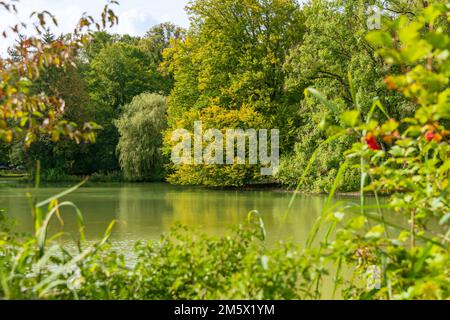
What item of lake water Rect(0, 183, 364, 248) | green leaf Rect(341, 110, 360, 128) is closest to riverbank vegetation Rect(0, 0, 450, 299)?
green leaf Rect(341, 110, 360, 128)

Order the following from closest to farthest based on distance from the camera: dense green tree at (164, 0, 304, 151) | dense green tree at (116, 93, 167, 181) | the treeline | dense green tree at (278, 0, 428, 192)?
dense green tree at (278, 0, 428, 192) → the treeline → dense green tree at (164, 0, 304, 151) → dense green tree at (116, 93, 167, 181)

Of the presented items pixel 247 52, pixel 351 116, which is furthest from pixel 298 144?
pixel 351 116

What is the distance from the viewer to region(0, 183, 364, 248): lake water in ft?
26.4

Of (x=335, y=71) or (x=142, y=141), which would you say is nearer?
(x=335, y=71)

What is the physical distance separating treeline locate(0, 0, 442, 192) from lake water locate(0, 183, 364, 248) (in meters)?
2.24

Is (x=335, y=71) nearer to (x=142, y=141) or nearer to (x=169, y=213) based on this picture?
(x=169, y=213)

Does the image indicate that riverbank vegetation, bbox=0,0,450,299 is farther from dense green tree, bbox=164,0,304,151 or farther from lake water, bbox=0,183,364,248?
lake water, bbox=0,183,364,248

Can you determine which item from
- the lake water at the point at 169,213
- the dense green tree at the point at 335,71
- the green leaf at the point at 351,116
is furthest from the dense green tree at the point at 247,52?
the green leaf at the point at 351,116

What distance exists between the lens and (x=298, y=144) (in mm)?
16188

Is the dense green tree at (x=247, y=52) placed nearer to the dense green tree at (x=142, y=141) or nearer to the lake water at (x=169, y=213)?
the dense green tree at (x=142, y=141)

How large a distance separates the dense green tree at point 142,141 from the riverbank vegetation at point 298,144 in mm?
83

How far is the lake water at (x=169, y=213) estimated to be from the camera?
804 cm

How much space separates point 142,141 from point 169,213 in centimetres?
1083

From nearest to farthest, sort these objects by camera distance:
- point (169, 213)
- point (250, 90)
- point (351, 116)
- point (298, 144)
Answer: point (351, 116)
point (169, 213)
point (298, 144)
point (250, 90)
